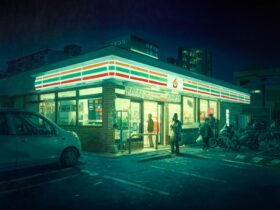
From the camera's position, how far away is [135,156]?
34.9 ft

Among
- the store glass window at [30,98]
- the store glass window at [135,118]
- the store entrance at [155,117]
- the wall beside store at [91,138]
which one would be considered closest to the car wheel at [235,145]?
the store entrance at [155,117]

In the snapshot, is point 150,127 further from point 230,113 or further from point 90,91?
point 230,113

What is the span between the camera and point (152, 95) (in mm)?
13414

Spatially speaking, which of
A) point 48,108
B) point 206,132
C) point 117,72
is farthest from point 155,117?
point 48,108

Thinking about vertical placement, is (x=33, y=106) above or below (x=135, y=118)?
above

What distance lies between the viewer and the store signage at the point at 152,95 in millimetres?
11898

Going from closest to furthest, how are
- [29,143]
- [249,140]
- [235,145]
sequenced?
[29,143], [235,145], [249,140]

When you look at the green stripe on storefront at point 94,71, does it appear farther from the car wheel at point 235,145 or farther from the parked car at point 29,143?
the car wheel at point 235,145

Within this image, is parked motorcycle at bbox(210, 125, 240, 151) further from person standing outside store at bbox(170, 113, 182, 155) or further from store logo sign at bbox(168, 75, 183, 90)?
store logo sign at bbox(168, 75, 183, 90)

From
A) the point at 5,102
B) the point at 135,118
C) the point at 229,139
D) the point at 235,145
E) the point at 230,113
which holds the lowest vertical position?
the point at 235,145

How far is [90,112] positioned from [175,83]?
5.31 metres

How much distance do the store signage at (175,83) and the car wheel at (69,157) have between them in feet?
22.9

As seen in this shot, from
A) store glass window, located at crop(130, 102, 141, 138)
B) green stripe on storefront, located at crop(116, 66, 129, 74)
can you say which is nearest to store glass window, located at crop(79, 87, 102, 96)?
green stripe on storefront, located at crop(116, 66, 129, 74)

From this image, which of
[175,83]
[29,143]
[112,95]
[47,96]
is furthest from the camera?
[47,96]
